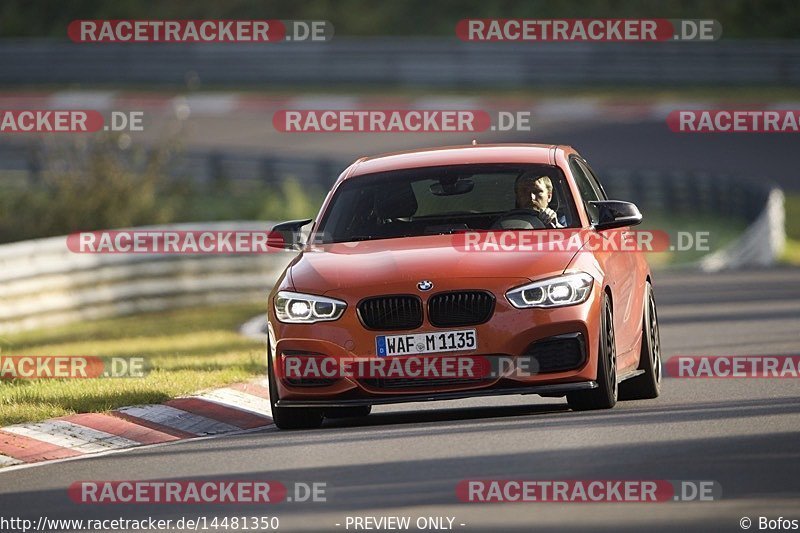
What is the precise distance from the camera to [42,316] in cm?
2145

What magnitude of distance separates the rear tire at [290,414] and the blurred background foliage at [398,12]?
41299 millimetres

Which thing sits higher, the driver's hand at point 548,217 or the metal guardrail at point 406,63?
the metal guardrail at point 406,63

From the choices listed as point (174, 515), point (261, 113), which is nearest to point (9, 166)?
point (261, 113)

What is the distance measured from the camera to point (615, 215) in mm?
12289

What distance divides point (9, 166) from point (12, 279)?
1785 cm

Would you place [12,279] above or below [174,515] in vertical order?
above

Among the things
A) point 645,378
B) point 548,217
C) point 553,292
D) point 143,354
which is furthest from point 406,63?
point 553,292

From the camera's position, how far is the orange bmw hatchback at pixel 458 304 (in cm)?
1114

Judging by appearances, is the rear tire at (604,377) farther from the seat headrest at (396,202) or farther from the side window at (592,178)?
the side window at (592,178)

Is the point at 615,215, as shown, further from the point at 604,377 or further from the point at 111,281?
the point at 111,281

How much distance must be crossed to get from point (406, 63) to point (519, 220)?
3561cm

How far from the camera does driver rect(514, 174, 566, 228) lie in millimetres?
12328

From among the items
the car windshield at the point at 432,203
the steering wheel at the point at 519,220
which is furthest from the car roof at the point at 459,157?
the steering wheel at the point at 519,220

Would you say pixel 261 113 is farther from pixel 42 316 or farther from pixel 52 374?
pixel 52 374
